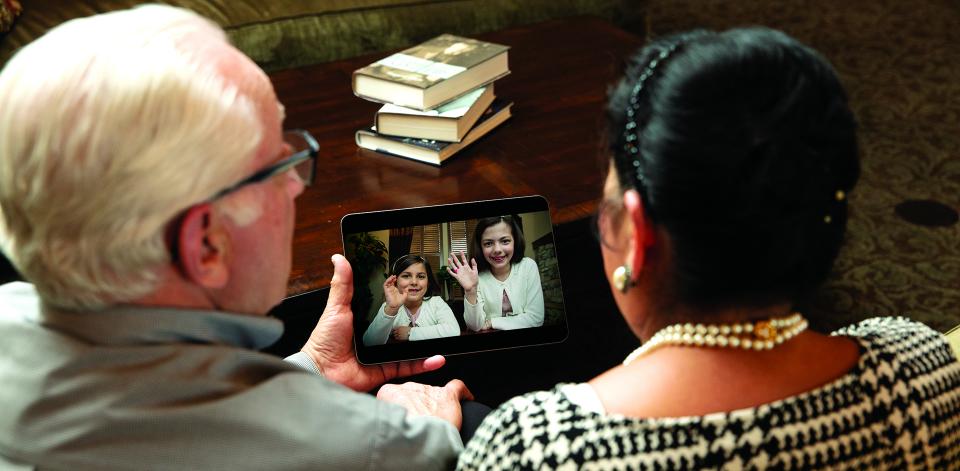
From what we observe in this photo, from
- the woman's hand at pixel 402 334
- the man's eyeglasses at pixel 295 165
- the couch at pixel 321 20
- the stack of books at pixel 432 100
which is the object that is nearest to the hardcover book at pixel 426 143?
the stack of books at pixel 432 100

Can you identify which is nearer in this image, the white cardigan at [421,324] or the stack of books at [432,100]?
the white cardigan at [421,324]

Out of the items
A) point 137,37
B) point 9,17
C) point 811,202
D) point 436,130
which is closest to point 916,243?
point 436,130

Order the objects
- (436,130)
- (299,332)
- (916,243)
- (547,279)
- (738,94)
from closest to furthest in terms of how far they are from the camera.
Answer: (738,94) < (547,279) < (299,332) < (436,130) < (916,243)

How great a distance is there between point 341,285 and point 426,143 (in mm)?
414

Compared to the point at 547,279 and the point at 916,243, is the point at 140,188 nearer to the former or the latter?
the point at 547,279

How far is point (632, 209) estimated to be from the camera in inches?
30.1

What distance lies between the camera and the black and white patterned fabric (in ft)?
2.41

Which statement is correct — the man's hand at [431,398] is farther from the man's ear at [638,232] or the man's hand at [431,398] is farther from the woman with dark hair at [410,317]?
the man's ear at [638,232]

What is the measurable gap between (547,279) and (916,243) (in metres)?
1.66

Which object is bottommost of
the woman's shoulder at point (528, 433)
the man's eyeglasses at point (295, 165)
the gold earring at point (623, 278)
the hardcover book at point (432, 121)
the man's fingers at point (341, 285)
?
the man's fingers at point (341, 285)

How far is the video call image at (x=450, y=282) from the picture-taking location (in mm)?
1287

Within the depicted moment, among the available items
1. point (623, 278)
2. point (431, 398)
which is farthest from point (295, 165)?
point (431, 398)

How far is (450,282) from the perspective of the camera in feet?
4.26

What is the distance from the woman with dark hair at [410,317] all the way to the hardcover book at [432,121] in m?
0.42
